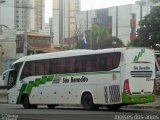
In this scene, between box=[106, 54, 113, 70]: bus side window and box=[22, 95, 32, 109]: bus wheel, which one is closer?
box=[106, 54, 113, 70]: bus side window

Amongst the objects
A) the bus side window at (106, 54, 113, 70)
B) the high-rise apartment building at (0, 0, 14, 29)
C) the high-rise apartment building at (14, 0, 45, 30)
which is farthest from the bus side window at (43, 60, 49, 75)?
the high-rise apartment building at (0, 0, 14, 29)

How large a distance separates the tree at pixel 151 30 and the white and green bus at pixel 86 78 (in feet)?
55.9

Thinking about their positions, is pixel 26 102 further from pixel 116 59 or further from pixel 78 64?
pixel 116 59

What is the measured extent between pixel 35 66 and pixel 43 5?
121 ft

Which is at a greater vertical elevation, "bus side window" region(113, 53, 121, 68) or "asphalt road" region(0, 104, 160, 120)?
"bus side window" region(113, 53, 121, 68)

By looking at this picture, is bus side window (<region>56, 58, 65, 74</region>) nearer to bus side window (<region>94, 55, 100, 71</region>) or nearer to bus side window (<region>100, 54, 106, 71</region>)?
bus side window (<region>94, 55, 100, 71</region>)

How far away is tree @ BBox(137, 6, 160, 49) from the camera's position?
1781 inches

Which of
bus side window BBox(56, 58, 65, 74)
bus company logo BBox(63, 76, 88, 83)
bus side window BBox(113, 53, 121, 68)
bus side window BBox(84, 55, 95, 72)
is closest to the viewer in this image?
bus side window BBox(113, 53, 121, 68)

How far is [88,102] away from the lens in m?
26.3

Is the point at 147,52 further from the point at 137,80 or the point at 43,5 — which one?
the point at 43,5

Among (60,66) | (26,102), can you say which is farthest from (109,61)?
(26,102)

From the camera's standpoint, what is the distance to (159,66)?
120 ft

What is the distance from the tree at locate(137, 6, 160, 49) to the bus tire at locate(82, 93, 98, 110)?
1973cm

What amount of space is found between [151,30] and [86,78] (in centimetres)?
2079
